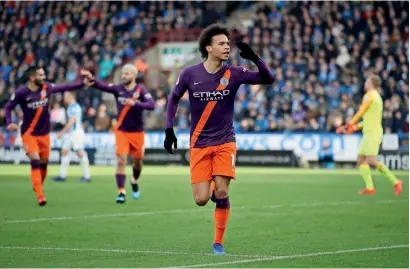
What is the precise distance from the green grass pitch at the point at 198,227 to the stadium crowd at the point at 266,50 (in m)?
11.3

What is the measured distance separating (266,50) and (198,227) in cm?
2567

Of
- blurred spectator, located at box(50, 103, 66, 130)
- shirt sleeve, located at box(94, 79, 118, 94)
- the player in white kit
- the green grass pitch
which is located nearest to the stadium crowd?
blurred spectator, located at box(50, 103, 66, 130)

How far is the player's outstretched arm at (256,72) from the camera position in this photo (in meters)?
10.7

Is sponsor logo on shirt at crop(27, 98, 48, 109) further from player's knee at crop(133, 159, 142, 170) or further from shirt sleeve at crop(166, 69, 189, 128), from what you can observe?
shirt sleeve at crop(166, 69, 189, 128)

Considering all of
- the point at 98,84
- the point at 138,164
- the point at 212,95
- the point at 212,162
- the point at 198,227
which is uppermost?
the point at 98,84

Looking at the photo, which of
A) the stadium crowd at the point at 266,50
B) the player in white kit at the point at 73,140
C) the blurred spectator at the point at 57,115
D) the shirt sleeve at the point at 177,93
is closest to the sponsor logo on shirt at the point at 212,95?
the shirt sleeve at the point at 177,93

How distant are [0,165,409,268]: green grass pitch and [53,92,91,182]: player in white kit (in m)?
1.75

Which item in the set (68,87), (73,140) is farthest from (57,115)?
(68,87)

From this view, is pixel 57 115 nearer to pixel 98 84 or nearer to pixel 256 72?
pixel 98 84

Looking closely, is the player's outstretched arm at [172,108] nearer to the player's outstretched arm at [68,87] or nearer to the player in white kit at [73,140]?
the player's outstretched arm at [68,87]

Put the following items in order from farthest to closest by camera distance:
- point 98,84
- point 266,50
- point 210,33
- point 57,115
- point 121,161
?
point 266,50 → point 57,115 → point 121,161 → point 98,84 → point 210,33

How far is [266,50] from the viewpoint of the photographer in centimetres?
3906

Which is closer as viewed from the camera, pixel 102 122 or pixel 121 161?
pixel 121 161

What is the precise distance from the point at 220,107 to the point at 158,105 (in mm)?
26840
